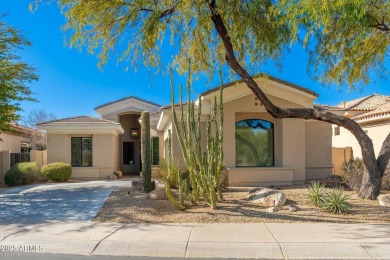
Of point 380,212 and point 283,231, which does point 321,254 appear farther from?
point 380,212

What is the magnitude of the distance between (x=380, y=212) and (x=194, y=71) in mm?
7565

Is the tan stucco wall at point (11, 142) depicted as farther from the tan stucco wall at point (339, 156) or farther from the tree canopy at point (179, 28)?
the tan stucco wall at point (339, 156)

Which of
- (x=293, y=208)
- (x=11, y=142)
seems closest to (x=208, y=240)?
(x=293, y=208)

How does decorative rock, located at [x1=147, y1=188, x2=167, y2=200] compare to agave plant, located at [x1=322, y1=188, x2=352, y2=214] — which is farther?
decorative rock, located at [x1=147, y1=188, x2=167, y2=200]

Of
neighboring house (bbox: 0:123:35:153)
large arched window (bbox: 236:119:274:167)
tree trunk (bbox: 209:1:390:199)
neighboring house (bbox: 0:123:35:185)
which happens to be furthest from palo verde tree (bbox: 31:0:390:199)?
neighboring house (bbox: 0:123:35:153)

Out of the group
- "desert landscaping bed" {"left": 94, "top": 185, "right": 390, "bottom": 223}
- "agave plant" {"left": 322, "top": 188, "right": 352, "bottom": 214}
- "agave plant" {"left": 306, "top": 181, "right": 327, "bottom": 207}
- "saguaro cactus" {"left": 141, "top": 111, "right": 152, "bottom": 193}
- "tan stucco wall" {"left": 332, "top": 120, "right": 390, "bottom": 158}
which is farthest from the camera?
"tan stucco wall" {"left": 332, "top": 120, "right": 390, "bottom": 158}

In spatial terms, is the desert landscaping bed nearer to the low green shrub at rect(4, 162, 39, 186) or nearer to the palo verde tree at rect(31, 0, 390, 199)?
the palo verde tree at rect(31, 0, 390, 199)

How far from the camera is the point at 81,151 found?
67.4 ft

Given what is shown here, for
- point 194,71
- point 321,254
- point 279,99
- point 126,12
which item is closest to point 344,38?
point 279,99

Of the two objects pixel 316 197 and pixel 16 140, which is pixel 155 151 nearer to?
pixel 16 140

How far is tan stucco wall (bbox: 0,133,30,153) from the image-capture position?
21453 millimetres

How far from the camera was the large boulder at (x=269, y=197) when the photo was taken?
10109 millimetres

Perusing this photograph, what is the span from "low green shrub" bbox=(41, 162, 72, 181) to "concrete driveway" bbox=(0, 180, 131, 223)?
3.03 m

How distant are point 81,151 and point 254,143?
34.0 ft
